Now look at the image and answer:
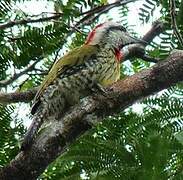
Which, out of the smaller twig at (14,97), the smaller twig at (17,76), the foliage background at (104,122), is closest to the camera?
the foliage background at (104,122)

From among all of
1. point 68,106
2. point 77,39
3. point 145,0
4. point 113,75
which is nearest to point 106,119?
point 68,106

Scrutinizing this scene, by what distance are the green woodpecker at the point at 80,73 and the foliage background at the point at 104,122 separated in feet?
0.39

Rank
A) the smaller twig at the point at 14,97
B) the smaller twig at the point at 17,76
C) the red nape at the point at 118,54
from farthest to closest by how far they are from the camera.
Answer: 1. the red nape at the point at 118,54
2. the smaller twig at the point at 17,76
3. the smaller twig at the point at 14,97

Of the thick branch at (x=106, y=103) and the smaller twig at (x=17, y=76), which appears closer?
the thick branch at (x=106, y=103)

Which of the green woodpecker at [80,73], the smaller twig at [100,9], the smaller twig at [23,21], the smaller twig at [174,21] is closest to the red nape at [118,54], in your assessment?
the green woodpecker at [80,73]

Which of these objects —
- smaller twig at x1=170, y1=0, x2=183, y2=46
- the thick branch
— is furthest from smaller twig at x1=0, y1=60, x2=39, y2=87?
smaller twig at x1=170, y1=0, x2=183, y2=46

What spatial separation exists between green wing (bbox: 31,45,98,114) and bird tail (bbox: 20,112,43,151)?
0.49 ft

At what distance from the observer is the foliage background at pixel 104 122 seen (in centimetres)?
188

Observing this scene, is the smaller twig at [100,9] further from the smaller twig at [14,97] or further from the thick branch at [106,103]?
the thick branch at [106,103]

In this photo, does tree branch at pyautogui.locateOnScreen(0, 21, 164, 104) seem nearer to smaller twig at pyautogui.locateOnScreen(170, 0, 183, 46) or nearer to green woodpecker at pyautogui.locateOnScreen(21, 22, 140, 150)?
green woodpecker at pyautogui.locateOnScreen(21, 22, 140, 150)

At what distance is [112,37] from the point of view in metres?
2.90

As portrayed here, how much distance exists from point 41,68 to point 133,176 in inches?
44.6

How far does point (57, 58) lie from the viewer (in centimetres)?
276

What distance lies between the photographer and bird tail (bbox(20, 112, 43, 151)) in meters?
1.92
